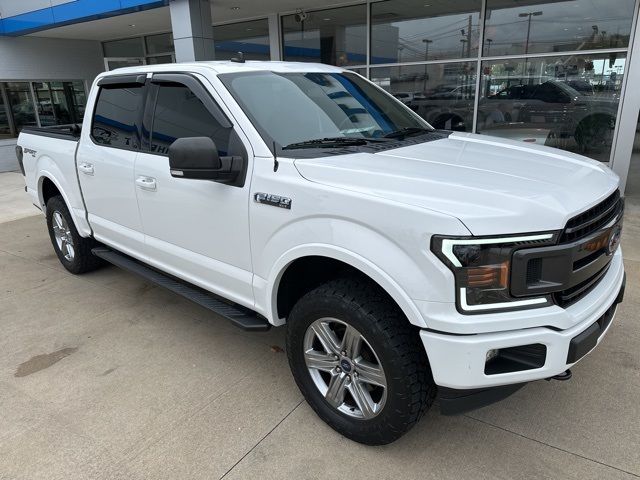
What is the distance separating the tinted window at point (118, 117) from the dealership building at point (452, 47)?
19.0ft

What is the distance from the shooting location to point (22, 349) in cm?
383

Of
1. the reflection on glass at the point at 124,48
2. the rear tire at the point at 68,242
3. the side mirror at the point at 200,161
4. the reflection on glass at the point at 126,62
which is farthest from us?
the reflection on glass at the point at 124,48

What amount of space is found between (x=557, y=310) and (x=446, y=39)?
8732 mm

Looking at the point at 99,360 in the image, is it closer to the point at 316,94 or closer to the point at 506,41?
the point at 316,94

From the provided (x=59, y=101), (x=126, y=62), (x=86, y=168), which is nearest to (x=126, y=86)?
(x=86, y=168)

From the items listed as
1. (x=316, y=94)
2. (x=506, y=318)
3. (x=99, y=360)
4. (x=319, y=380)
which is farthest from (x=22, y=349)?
(x=506, y=318)

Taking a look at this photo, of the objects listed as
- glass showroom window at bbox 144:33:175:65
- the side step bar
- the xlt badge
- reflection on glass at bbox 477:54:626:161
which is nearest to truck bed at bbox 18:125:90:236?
the side step bar

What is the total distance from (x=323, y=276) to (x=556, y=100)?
24.9 ft

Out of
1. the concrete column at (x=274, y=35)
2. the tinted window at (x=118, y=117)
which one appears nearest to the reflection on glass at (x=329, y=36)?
the concrete column at (x=274, y=35)

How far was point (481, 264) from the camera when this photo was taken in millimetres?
2033

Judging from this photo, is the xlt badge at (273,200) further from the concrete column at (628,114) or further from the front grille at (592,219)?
the concrete column at (628,114)

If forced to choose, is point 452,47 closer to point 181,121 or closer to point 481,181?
point 181,121

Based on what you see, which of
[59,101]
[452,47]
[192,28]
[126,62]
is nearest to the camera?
[192,28]

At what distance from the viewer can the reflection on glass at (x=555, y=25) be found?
308 inches
